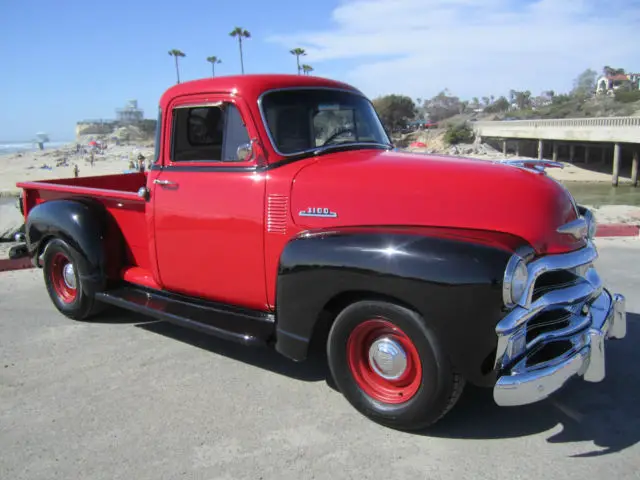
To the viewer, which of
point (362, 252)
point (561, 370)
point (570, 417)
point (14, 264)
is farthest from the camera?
point (14, 264)

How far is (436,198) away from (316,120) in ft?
4.13

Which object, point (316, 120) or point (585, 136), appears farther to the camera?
point (585, 136)

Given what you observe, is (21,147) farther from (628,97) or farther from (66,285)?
(66,285)

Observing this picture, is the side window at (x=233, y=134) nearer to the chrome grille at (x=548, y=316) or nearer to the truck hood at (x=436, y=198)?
the truck hood at (x=436, y=198)

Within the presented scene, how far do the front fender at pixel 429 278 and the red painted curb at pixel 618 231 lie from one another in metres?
6.32

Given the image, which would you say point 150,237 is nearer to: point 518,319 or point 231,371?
point 231,371

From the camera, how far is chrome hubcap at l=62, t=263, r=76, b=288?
16.2 ft

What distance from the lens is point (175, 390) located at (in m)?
3.54

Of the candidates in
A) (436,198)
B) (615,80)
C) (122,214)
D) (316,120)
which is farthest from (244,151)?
(615,80)

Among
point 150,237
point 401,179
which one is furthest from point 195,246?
point 401,179

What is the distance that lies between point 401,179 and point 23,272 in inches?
228

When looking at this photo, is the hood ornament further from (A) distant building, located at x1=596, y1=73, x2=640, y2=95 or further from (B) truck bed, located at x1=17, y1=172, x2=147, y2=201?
(A) distant building, located at x1=596, y1=73, x2=640, y2=95

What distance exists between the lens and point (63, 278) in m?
5.14

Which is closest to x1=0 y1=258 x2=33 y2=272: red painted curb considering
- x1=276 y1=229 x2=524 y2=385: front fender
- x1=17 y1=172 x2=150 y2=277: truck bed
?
x1=17 y1=172 x2=150 y2=277: truck bed
